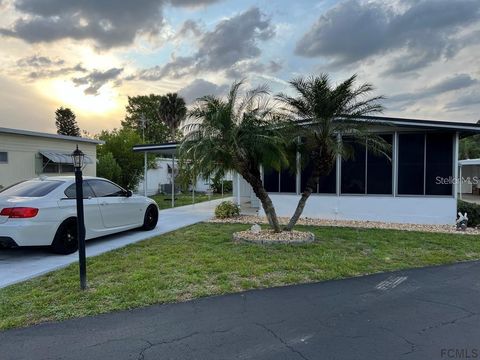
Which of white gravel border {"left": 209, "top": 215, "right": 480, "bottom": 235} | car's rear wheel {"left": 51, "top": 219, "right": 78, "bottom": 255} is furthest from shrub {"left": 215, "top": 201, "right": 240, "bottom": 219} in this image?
car's rear wheel {"left": 51, "top": 219, "right": 78, "bottom": 255}

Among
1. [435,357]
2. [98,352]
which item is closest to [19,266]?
[98,352]

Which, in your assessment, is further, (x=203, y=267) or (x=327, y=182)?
(x=327, y=182)

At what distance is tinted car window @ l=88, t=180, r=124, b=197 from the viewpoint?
821 centimetres

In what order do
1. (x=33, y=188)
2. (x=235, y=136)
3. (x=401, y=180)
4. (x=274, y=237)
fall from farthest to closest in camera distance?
1. (x=401, y=180)
2. (x=274, y=237)
3. (x=235, y=136)
4. (x=33, y=188)

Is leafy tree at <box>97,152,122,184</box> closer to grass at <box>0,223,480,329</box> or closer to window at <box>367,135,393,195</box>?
grass at <box>0,223,480,329</box>

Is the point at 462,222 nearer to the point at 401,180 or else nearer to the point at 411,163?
the point at 401,180

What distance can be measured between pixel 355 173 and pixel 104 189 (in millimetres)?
7392

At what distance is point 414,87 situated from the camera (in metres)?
14.8

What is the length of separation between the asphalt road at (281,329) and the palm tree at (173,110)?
40886 mm

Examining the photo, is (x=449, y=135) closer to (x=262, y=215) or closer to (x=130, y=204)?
(x=262, y=215)

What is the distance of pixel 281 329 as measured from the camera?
3.78 m

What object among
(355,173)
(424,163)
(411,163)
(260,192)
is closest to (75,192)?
(260,192)

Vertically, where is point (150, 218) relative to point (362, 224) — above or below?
above

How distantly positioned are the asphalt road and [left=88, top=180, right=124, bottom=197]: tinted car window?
458 cm
